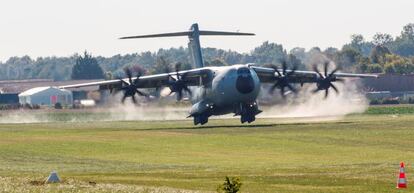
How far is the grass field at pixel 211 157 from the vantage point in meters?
A: 41.0

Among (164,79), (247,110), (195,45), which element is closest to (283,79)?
(247,110)

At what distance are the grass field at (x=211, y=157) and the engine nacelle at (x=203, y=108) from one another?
7.05 metres

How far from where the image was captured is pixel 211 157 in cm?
5747

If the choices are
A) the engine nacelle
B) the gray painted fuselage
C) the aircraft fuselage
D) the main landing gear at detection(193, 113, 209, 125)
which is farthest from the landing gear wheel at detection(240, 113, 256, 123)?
the main landing gear at detection(193, 113, 209, 125)

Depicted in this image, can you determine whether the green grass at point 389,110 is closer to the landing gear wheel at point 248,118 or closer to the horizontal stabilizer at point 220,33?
the horizontal stabilizer at point 220,33

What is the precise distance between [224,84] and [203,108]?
4.99 meters

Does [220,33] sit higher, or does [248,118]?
[220,33]

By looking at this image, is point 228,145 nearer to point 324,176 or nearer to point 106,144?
point 106,144

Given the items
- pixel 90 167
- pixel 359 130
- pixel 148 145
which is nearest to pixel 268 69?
pixel 359 130

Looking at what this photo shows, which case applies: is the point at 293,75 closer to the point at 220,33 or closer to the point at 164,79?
the point at 220,33

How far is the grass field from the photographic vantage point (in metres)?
41.0

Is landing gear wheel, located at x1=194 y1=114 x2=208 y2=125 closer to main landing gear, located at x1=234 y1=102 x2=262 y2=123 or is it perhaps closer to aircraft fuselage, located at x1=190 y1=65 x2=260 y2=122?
aircraft fuselage, located at x1=190 y1=65 x2=260 y2=122

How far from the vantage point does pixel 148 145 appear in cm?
6650

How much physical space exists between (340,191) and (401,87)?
14371 centimetres
